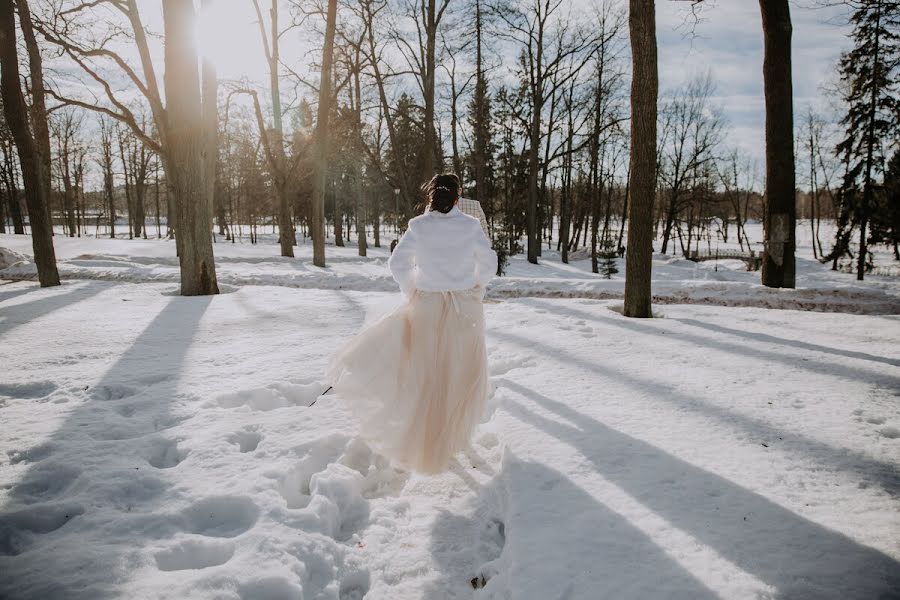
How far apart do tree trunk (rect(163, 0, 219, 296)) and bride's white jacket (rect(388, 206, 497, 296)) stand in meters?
7.59

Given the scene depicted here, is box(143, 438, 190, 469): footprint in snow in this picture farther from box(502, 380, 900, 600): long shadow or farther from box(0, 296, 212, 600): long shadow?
box(502, 380, 900, 600): long shadow

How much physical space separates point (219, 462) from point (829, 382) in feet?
18.1

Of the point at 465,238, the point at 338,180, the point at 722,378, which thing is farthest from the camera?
the point at 338,180

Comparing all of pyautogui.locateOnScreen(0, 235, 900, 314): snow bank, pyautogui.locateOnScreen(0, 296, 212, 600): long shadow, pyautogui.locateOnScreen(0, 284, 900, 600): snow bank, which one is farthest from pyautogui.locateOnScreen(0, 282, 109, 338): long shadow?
pyautogui.locateOnScreen(0, 296, 212, 600): long shadow

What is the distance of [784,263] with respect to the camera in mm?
9711

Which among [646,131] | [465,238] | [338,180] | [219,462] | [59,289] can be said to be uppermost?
[338,180]

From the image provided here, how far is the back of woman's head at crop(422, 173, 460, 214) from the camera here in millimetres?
3188

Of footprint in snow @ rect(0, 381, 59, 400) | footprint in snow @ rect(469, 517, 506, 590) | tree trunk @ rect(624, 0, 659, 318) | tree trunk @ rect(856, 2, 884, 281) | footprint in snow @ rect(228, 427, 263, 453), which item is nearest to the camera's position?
footprint in snow @ rect(469, 517, 506, 590)

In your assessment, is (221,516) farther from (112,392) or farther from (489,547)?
(112,392)

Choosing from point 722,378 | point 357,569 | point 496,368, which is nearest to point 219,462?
point 357,569

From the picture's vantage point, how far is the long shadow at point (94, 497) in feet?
6.46

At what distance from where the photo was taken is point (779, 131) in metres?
9.22

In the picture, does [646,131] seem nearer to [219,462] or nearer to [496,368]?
[496,368]

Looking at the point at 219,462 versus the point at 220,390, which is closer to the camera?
the point at 219,462
